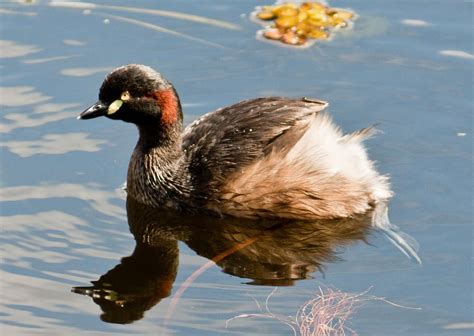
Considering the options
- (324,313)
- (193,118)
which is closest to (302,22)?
(193,118)

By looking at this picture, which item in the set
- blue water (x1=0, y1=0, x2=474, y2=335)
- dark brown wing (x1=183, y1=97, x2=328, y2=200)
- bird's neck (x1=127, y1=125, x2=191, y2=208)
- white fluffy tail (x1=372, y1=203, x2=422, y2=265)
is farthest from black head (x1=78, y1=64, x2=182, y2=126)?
white fluffy tail (x1=372, y1=203, x2=422, y2=265)

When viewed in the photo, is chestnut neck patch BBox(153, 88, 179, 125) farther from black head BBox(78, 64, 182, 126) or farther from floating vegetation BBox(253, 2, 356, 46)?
floating vegetation BBox(253, 2, 356, 46)

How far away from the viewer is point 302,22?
30.8ft

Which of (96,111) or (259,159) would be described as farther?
(96,111)

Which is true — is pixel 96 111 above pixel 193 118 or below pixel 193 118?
above

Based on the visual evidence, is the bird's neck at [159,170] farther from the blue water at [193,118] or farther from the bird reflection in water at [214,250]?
the blue water at [193,118]

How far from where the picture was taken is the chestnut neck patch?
7379 millimetres

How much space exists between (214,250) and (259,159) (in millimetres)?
697

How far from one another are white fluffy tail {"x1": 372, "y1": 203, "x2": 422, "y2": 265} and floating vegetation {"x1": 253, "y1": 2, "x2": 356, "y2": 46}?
91.6 inches

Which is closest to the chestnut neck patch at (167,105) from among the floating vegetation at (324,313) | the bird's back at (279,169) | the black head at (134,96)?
→ the black head at (134,96)

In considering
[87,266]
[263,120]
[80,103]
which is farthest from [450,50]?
[87,266]

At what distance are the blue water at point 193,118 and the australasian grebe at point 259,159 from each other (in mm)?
308

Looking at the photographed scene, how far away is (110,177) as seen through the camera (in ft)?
25.4

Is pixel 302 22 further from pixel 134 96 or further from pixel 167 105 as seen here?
pixel 134 96
